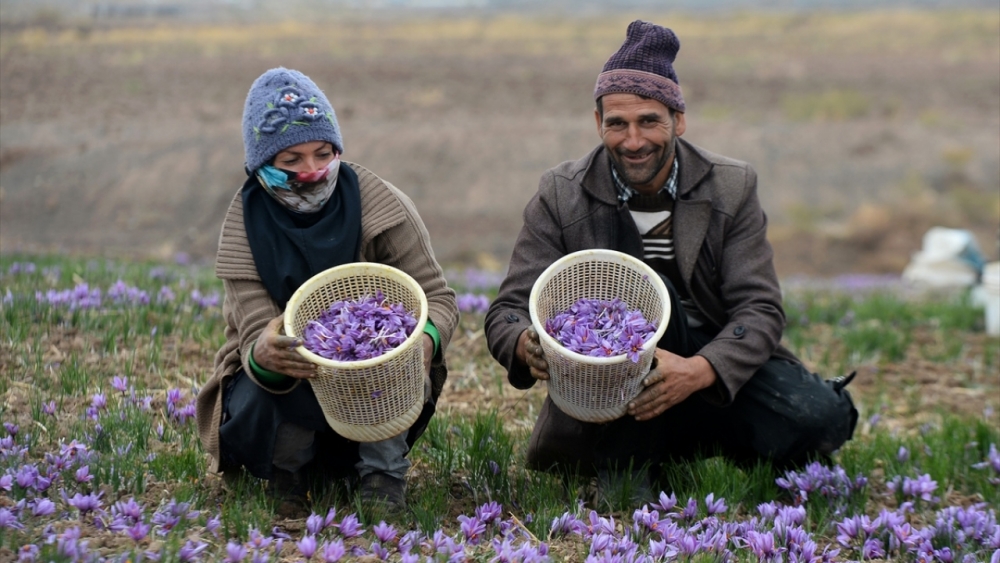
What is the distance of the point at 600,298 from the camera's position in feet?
11.9

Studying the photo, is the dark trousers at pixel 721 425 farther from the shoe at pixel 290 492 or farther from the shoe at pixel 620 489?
the shoe at pixel 290 492

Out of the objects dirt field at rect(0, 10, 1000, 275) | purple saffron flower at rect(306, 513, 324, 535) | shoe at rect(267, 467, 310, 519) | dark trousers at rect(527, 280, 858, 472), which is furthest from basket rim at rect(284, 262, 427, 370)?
dirt field at rect(0, 10, 1000, 275)

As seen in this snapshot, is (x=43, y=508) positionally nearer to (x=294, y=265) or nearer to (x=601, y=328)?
(x=294, y=265)

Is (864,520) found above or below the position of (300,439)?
below

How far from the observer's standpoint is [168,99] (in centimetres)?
2769

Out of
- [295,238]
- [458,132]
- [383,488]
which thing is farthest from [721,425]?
[458,132]

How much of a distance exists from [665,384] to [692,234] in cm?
67

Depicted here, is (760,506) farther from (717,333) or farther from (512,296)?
(512,296)

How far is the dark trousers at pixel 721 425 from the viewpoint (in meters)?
3.77

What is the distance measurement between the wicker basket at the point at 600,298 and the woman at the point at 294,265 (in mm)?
375

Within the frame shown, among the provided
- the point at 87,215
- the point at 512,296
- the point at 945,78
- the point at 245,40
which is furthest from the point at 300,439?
the point at 945,78

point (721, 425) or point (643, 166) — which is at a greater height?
point (643, 166)

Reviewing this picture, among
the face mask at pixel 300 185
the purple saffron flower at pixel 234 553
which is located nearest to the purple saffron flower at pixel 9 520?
the purple saffron flower at pixel 234 553

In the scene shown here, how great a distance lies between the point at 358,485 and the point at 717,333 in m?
1.43
